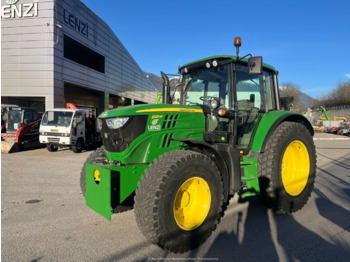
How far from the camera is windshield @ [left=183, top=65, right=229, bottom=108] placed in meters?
3.95

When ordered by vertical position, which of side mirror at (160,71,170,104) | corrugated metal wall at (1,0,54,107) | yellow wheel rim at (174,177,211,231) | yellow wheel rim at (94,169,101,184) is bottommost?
yellow wheel rim at (174,177,211,231)

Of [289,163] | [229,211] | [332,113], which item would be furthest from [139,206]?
[332,113]

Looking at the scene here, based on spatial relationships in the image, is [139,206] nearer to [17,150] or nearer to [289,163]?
[289,163]

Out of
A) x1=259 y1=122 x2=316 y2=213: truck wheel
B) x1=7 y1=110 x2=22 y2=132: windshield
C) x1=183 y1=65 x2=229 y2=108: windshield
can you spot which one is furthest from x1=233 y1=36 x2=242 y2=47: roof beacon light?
x1=7 y1=110 x2=22 y2=132: windshield

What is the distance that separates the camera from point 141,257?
2818 millimetres

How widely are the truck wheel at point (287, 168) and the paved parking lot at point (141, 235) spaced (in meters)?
0.26

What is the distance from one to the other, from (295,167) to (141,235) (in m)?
2.88

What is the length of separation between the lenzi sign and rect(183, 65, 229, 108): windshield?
1766 centimetres

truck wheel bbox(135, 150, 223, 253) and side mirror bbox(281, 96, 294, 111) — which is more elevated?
side mirror bbox(281, 96, 294, 111)

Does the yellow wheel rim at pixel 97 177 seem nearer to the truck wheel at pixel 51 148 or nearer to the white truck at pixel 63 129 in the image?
the white truck at pixel 63 129

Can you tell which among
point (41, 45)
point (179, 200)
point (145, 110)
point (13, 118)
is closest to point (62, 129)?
point (13, 118)

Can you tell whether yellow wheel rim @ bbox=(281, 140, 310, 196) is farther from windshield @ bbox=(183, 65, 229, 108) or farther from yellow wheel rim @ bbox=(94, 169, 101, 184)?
yellow wheel rim @ bbox=(94, 169, 101, 184)

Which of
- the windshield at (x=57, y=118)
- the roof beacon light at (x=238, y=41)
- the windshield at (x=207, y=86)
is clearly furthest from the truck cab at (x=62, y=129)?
the roof beacon light at (x=238, y=41)

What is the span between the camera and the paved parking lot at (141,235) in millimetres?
2865
